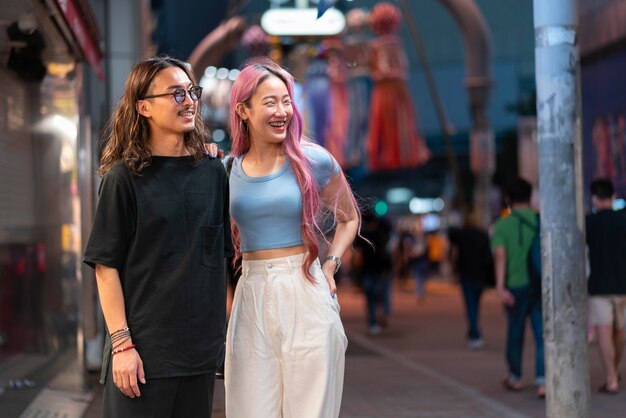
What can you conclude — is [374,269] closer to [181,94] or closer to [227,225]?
[227,225]

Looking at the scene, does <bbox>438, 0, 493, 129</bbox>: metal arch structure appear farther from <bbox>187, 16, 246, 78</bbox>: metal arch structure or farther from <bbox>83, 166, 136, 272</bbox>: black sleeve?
<bbox>83, 166, 136, 272</bbox>: black sleeve

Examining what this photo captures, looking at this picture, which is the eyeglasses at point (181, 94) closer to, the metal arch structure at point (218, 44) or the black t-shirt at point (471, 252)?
the black t-shirt at point (471, 252)

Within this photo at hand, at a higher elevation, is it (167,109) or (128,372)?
(167,109)

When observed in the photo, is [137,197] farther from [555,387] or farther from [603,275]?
[603,275]

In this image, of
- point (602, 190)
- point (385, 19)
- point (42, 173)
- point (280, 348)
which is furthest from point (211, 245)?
point (385, 19)

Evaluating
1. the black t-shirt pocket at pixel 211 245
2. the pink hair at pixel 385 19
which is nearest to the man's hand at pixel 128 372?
the black t-shirt pocket at pixel 211 245

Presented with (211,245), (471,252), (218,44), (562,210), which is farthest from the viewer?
(218,44)

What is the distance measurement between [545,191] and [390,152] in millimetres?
16278

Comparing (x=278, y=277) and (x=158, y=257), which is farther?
(x=278, y=277)

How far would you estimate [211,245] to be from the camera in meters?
4.32

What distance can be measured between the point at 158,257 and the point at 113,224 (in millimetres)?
180

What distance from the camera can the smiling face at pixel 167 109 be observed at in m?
4.32

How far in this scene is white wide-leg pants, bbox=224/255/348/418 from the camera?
15.6 ft

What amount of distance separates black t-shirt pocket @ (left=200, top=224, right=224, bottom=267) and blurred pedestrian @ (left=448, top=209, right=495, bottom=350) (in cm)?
1171
